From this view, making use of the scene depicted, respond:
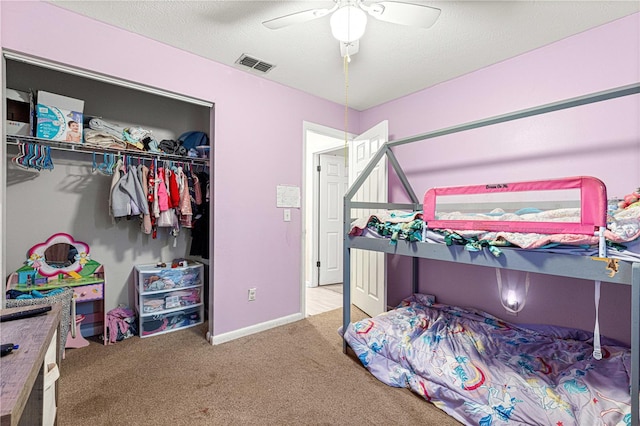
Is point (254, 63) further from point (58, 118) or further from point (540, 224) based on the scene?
point (540, 224)

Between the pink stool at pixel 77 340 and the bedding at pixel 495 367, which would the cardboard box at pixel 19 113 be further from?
the bedding at pixel 495 367

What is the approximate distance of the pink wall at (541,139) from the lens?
1.89 m

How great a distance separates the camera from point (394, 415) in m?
1.60

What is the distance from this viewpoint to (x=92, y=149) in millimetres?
2371

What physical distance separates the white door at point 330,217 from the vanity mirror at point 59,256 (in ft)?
9.13

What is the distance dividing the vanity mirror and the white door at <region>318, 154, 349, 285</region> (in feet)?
9.13

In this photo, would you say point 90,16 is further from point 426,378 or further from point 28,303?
point 426,378

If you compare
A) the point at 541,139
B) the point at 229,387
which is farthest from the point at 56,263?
the point at 541,139

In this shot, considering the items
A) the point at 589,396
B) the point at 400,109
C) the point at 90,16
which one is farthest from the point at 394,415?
the point at 90,16

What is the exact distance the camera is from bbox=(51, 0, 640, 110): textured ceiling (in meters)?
1.77

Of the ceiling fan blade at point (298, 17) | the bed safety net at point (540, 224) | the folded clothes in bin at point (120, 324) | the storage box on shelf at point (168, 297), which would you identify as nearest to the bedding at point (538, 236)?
the bed safety net at point (540, 224)

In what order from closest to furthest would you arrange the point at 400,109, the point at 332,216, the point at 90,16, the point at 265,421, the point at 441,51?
1. the point at 265,421
2. the point at 90,16
3. the point at 441,51
4. the point at 400,109
5. the point at 332,216

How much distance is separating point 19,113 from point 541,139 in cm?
381

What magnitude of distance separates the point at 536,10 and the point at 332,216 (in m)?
3.24
